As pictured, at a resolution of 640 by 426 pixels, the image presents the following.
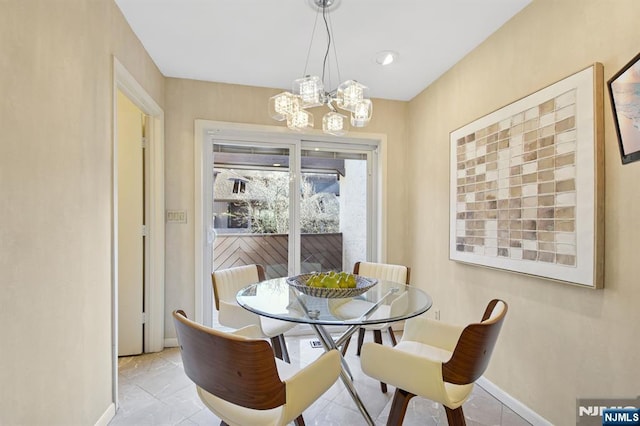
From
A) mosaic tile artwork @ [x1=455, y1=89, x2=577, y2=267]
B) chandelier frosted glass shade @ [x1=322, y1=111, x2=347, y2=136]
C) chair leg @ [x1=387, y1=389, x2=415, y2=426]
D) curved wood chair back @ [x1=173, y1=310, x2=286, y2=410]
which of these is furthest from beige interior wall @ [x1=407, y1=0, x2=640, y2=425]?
curved wood chair back @ [x1=173, y1=310, x2=286, y2=410]

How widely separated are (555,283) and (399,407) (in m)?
1.13

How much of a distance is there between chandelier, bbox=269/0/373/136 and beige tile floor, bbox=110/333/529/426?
5.84ft

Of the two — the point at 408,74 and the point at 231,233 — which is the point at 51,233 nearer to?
the point at 231,233

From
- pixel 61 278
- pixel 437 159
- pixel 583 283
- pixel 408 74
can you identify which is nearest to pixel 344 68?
pixel 408 74

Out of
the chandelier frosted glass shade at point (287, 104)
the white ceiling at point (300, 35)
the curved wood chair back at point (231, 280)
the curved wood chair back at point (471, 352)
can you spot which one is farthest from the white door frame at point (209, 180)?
the curved wood chair back at point (471, 352)

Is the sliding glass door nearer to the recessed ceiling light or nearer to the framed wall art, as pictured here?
the recessed ceiling light

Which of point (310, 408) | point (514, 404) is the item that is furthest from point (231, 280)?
point (514, 404)

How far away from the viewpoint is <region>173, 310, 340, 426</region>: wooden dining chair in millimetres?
1058

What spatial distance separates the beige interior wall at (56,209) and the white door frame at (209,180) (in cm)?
112

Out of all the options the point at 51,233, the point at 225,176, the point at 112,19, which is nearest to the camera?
the point at 51,233

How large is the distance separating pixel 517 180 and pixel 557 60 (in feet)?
2.26

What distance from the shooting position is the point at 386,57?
8.71 ft

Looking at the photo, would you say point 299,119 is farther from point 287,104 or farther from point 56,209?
point 56,209

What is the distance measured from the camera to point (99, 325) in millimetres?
1839
